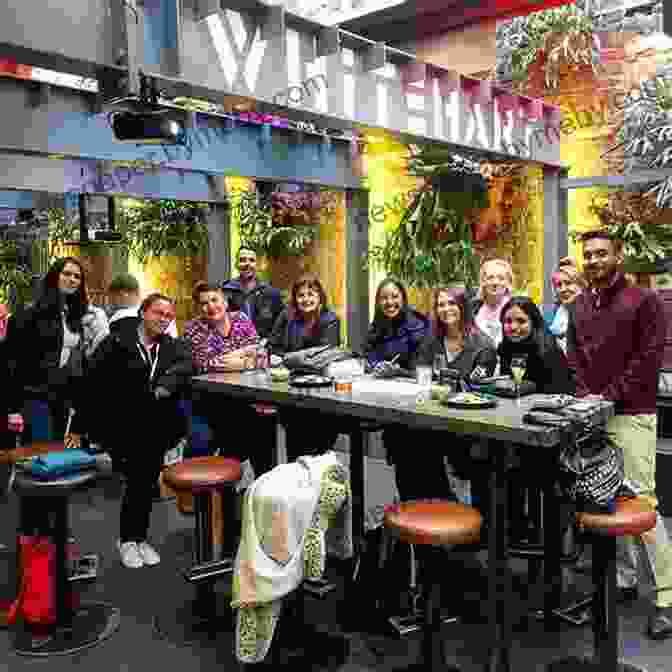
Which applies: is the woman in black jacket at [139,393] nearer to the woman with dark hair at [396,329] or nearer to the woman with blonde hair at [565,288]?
the woman with dark hair at [396,329]

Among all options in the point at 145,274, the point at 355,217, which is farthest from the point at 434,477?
the point at 145,274

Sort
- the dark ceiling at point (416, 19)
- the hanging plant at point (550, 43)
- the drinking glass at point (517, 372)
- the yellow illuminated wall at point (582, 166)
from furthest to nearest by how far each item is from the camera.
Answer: the dark ceiling at point (416, 19) → the hanging plant at point (550, 43) → the yellow illuminated wall at point (582, 166) → the drinking glass at point (517, 372)

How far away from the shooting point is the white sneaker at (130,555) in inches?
170

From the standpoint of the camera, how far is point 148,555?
439 centimetres

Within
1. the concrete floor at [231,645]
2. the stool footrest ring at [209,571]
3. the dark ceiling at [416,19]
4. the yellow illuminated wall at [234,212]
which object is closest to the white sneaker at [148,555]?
the concrete floor at [231,645]

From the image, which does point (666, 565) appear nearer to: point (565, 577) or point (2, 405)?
point (565, 577)

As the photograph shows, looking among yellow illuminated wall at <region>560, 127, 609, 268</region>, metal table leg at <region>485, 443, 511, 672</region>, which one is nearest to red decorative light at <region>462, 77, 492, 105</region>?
yellow illuminated wall at <region>560, 127, 609, 268</region>

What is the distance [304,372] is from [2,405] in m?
2.10

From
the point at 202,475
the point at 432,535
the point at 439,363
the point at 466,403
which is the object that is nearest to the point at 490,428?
the point at 466,403

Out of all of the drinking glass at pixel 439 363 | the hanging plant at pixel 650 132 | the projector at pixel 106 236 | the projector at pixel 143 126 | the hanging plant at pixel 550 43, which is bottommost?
the drinking glass at pixel 439 363

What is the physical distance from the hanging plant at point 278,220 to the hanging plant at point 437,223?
1220mm

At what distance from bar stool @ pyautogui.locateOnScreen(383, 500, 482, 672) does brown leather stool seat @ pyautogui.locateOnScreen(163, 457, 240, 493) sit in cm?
92

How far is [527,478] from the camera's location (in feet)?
11.6

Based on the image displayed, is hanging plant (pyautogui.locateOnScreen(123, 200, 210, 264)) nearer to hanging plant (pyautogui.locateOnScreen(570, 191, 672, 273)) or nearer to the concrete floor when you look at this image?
hanging plant (pyautogui.locateOnScreen(570, 191, 672, 273))
